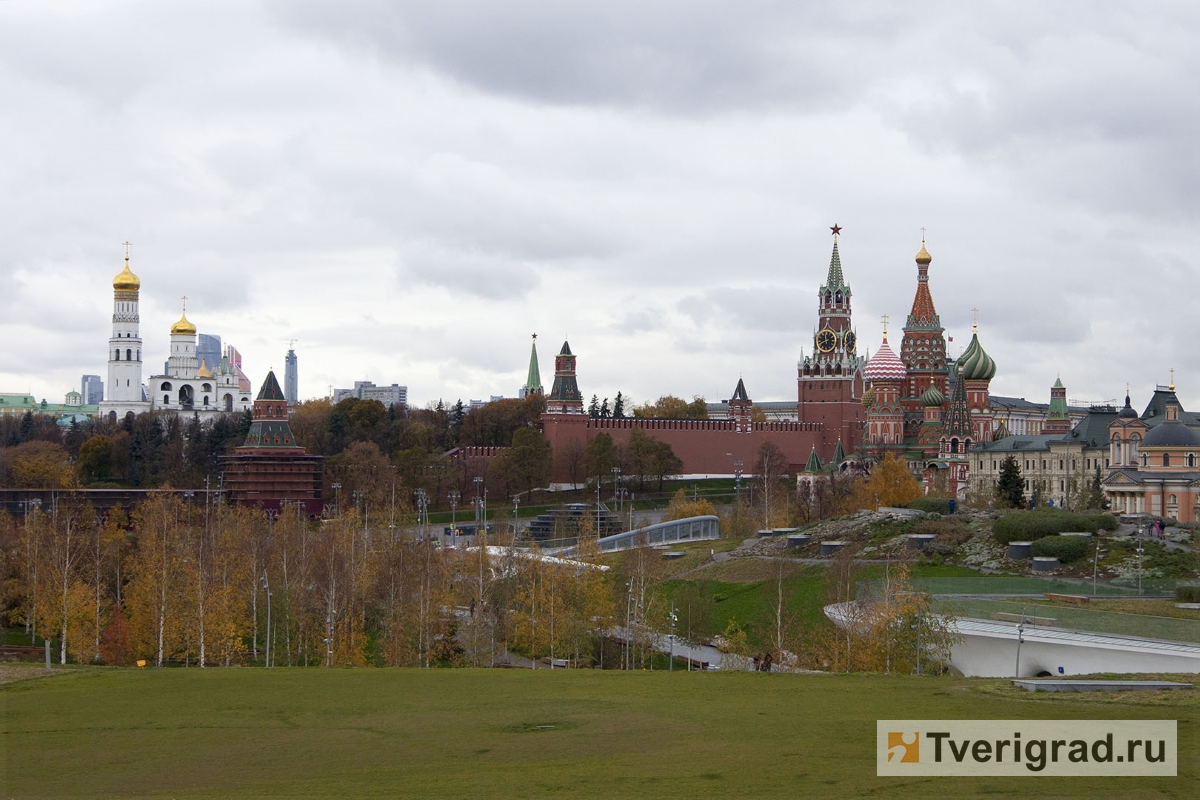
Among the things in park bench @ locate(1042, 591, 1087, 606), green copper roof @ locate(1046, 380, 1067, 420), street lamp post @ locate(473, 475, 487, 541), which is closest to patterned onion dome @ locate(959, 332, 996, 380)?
green copper roof @ locate(1046, 380, 1067, 420)

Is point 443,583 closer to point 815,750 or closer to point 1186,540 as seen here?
point 1186,540

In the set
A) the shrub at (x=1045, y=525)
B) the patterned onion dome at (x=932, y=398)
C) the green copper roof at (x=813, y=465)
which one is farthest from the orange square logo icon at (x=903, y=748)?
the patterned onion dome at (x=932, y=398)

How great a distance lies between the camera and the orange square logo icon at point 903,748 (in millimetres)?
13070

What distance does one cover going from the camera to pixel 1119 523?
42844mm

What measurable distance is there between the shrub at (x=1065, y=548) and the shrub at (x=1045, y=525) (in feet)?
4.66

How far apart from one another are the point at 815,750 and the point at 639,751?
1677mm

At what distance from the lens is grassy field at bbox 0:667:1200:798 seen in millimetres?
12758

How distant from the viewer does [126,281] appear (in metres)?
113

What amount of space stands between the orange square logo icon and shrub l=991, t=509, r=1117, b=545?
94.7ft

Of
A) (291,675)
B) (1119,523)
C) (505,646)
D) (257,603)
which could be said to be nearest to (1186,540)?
(1119,523)

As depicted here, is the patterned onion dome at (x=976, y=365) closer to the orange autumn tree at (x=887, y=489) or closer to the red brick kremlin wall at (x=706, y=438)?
the red brick kremlin wall at (x=706, y=438)

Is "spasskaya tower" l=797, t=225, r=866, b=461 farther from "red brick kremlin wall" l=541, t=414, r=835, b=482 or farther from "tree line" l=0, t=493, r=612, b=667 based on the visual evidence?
"tree line" l=0, t=493, r=612, b=667

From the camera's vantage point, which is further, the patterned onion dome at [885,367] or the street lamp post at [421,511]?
the patterned onion dome at [885,367]

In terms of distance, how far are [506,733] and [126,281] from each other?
341 feet
